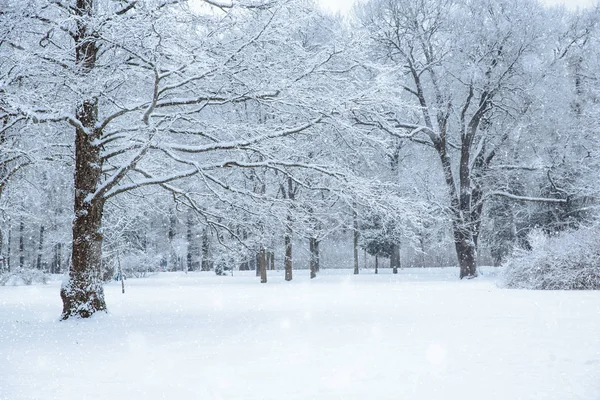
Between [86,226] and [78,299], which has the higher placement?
[86,226]

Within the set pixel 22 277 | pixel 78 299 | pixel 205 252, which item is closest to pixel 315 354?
pixel 78 299

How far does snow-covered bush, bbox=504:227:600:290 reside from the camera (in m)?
14.5

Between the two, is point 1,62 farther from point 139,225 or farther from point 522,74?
point 139,225

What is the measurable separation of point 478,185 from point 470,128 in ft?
8.63

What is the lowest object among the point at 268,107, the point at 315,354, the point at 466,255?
the point at 315,354

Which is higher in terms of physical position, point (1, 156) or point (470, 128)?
point (470, 128)

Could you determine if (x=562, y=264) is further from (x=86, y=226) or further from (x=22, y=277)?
(x=22, y=277)

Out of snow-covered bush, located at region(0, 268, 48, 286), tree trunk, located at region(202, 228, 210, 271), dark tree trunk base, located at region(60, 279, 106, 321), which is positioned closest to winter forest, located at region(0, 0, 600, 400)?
dark tree trunk base, located at region(60, 279, 106, 321)

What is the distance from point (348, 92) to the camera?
1007cm

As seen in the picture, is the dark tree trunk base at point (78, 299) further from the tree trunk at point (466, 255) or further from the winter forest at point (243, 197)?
the tree trunk at point (466, 255)

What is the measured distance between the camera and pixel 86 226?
10.4 metres

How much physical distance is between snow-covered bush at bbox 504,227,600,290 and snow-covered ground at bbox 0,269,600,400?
3.80m

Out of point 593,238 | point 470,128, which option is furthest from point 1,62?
point 470,128

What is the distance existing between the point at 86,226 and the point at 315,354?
6.16m
